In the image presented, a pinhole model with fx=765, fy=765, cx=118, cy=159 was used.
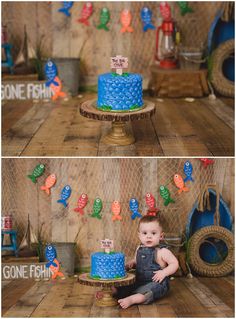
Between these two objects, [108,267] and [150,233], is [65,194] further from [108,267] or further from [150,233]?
[108,267]

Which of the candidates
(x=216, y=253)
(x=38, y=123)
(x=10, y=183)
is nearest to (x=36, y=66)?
(x=38, y=123)

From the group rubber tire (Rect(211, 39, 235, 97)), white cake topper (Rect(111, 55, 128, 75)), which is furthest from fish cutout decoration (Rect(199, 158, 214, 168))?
rubber tire (Rect(211, 39, 235, 97))

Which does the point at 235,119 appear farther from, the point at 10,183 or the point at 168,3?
the point at 10,183

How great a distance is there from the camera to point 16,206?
4266 mm

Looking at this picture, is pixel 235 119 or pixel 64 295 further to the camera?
pixel 235 119

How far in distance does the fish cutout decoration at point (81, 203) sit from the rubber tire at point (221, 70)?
1.66 m

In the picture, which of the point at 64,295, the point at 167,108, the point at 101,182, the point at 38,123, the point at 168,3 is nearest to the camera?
the point at 64,295

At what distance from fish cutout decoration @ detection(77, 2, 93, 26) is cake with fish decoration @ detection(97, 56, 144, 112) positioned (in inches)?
63.2

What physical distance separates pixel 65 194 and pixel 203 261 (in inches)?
33.7

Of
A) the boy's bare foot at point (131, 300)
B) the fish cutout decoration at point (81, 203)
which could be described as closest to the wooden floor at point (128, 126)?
the fish cutout decoration at point (81, 203)

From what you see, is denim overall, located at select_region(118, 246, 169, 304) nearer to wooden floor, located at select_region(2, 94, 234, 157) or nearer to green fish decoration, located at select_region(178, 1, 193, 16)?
wooden floor, located at select_region(2, 94, 234, 157)

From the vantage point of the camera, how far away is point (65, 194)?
13.6 feet

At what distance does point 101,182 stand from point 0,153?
1.86ft

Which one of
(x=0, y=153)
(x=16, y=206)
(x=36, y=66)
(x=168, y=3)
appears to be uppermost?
(x=168, y=3)
